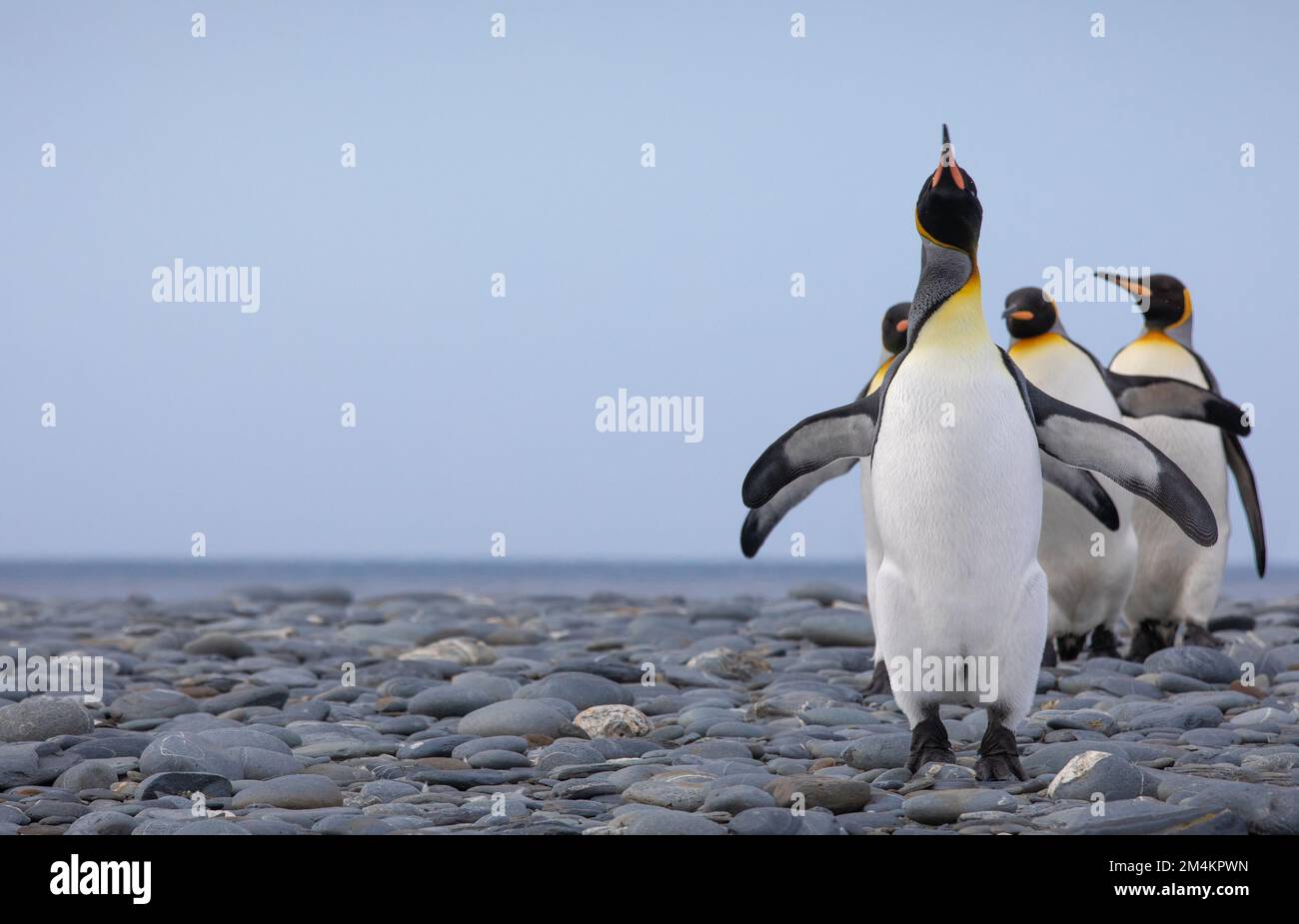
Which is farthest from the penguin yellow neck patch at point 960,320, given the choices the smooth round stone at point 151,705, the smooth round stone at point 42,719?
the smooth round stone at point 151,705

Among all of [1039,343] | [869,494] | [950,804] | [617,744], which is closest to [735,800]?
[950,804]

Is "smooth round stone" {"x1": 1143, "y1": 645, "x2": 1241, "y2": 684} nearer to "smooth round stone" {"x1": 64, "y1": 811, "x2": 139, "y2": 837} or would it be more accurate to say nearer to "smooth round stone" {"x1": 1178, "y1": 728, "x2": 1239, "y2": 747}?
"smooth round stone" {"x1": 1178, "y1": 728, "x2": 1239, "y2": 747}

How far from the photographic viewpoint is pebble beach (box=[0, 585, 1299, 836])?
356cm

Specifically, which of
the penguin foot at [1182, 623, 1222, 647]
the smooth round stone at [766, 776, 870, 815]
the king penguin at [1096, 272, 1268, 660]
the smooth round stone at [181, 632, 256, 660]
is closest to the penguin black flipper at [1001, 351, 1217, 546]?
the smooth round stone at [766, 776, 870, 815]

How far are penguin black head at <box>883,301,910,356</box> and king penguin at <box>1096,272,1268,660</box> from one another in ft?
5.53

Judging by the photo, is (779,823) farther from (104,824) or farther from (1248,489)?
(1248,489)

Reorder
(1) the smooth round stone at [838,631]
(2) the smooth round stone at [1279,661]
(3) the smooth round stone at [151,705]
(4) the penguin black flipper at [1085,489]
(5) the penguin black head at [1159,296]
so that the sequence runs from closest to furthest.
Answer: (4) the penguin black flipper at [1085,489] < (3) the smooth round stone at [151,705] < (2) the smooth round stone at [1279,661] < (5) the penguin black head at [1159,296] < (1) the smooth round stone at [838,631]

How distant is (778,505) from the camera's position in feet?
17.2

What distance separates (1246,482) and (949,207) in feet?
13.7

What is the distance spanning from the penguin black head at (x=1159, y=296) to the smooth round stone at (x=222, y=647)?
518 cm

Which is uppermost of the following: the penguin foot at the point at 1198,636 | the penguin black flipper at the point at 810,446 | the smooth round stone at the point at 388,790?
the penguin black flipper at the point at 810,446

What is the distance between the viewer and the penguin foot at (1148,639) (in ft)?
23.8

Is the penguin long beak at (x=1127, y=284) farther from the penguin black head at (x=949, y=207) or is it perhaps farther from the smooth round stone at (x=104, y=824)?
A: the smooth round stone at (x=104, y=824)
